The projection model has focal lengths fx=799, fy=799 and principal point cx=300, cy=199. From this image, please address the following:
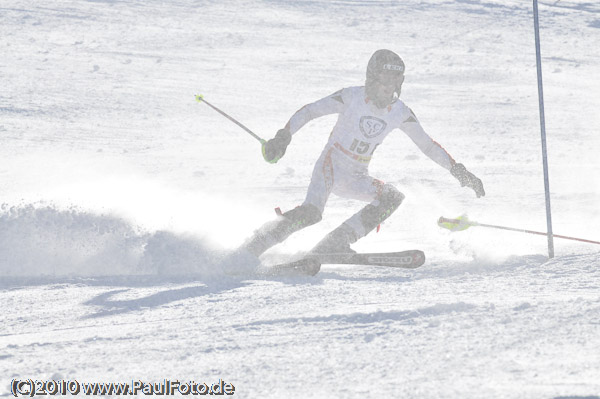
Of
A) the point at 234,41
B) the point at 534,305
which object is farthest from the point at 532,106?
the point at 534,305

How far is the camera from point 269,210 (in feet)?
26.8

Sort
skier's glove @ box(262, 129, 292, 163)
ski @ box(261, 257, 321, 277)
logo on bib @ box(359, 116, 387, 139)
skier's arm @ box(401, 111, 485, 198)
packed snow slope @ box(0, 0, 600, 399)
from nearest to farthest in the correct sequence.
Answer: packed snow slope @ box(0, 0, 600, 399)
ski @ box(261, 257, 321, 277)
skier's glove @ box(262, 129, 292, 163)
logo on bib @ box(359, 116, 387, 139)
skier's arm @ box(401, 111, 485, 198)

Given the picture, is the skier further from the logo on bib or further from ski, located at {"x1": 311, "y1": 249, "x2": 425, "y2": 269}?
ski, located at {"x1": 311, "y1": 249, "x2": 425, "y2": 269}

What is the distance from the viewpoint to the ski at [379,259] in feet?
17.1

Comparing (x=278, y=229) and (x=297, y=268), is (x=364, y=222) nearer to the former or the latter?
(x=278, y=229)

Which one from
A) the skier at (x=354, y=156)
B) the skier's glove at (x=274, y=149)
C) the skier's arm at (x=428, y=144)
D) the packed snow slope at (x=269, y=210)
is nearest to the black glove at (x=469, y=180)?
the skier at (x=354, y=156)

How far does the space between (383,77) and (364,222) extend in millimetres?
978

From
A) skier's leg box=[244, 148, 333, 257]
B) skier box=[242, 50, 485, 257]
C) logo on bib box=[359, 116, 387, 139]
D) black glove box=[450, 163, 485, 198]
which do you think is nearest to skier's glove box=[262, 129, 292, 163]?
skier box=[242, 50, 485, 257]

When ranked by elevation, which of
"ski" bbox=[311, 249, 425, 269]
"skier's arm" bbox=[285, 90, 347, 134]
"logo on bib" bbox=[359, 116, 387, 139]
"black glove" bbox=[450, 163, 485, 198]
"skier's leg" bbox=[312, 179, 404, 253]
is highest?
"skier's arm" bbox=[285, 90, 347, 134]

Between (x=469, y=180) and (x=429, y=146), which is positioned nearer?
(x=469, y=180)

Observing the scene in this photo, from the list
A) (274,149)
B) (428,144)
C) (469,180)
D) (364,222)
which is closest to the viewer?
(274,149)

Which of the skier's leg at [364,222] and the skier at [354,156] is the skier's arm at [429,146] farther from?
the skier's leg at [364,222]

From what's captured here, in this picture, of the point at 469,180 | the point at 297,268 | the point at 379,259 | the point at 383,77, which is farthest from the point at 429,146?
the point at 297,268

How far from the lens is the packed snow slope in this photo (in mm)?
3166
